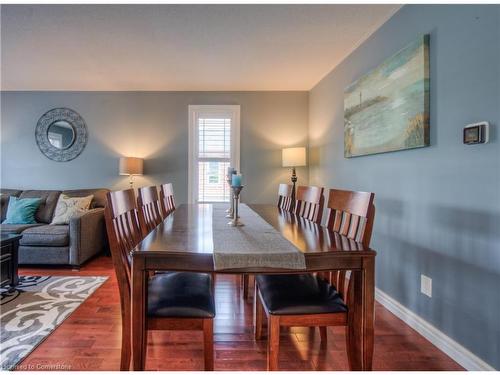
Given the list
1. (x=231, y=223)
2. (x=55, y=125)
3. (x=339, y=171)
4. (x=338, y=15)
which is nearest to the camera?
(x=231, y=223)

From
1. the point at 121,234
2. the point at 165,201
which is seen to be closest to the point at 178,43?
the point at 165,201

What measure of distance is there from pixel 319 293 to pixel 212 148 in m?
3.15

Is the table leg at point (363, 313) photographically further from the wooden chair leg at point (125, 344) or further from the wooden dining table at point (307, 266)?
the wooden chair leg at point (125, 344)

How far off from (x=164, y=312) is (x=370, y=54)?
265 cm

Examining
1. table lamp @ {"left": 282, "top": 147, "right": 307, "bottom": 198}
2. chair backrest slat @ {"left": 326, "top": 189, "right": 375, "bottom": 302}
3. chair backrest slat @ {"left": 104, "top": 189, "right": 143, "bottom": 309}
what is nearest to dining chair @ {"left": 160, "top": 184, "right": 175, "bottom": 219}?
chair backrest slat @ {"left": 104, "top": 189, "right": 143, "bottom": 309}

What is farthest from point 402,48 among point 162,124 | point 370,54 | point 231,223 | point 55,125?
point 55,125

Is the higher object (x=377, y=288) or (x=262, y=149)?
(x=262, y=149)

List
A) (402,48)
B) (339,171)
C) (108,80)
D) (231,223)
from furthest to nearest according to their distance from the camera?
(108,80) < (339,171) < (402,48) < (231,223)

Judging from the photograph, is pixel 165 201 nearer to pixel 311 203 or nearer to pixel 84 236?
pixel 84 236

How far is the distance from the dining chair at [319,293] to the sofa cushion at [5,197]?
150 inches

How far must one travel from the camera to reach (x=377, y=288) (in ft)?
8.14

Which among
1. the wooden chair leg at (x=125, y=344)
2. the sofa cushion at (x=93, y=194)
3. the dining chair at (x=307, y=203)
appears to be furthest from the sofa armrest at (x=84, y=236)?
the wooden chair leg at (x=125, y=344)

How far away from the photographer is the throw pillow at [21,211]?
135 inches

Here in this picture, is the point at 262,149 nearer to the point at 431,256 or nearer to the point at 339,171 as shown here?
the point at 339,171
